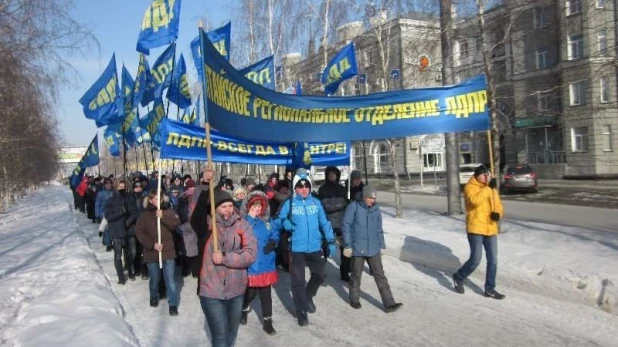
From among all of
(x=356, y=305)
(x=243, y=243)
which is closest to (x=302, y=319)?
(x=356, y=305)

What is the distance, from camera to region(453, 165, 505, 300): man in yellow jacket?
6.79 metres

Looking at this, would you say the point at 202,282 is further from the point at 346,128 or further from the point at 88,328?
the point at 346,128

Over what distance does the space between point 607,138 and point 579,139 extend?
6.07 feet

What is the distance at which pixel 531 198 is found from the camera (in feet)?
72.9

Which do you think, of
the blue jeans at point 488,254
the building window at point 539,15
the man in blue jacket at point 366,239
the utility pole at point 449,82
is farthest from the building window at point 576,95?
the man in blue jacket at point 366,239

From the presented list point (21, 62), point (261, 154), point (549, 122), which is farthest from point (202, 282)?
→ point (549, 122)

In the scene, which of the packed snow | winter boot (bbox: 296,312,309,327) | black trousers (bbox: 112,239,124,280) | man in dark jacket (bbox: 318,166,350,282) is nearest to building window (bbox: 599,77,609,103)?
the packed snow

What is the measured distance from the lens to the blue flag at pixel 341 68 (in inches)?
446

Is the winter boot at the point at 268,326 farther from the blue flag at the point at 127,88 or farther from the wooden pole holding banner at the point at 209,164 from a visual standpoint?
the blue flag at the point at 127,88

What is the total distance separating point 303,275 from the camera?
6223 millimetres

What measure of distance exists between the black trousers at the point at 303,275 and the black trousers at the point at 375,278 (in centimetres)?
51

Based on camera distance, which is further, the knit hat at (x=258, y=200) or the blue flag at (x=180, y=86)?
the blue flag at (x=180, y=86)

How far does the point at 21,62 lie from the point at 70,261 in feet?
16.2

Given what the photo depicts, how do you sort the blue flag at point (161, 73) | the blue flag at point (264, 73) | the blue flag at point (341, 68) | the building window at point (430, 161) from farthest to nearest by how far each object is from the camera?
the building window at point (430, 161)
the blue flag at point (264, 73)
the blue flag at point (341, 68)
the blue flag at point (161, 73)
